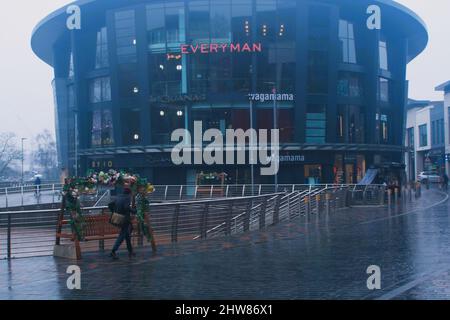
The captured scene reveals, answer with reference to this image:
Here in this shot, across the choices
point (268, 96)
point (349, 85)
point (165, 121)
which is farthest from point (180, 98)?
point (349, 85)

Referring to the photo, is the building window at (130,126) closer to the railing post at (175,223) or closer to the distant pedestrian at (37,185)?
the distant pedestrian at (37,185)

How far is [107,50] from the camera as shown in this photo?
5672cm

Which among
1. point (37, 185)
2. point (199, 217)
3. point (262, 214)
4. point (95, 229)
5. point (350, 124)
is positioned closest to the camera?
point (95, 229)

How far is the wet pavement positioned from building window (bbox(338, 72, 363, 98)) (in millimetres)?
39310

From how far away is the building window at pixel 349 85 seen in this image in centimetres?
5575

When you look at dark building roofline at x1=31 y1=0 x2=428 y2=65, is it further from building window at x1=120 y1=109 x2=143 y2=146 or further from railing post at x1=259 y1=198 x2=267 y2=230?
railing post at x1=259 y1=198 x2=267 y2=230

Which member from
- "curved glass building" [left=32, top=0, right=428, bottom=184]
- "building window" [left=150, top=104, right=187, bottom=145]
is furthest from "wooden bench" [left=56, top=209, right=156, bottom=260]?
"building window" [left=150, top=104, right=187, bottom=145]

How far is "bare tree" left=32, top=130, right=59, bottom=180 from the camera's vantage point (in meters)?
111

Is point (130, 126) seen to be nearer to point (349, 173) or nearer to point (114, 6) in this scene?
point (114, 6)

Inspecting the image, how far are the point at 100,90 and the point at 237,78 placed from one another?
14.1m

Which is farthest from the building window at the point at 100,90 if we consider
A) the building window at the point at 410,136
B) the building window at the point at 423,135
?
the building window at the point at 410,136

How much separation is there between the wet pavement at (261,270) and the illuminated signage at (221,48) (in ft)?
117

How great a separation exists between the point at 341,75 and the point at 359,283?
158ft

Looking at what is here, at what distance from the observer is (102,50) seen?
2282 inches
